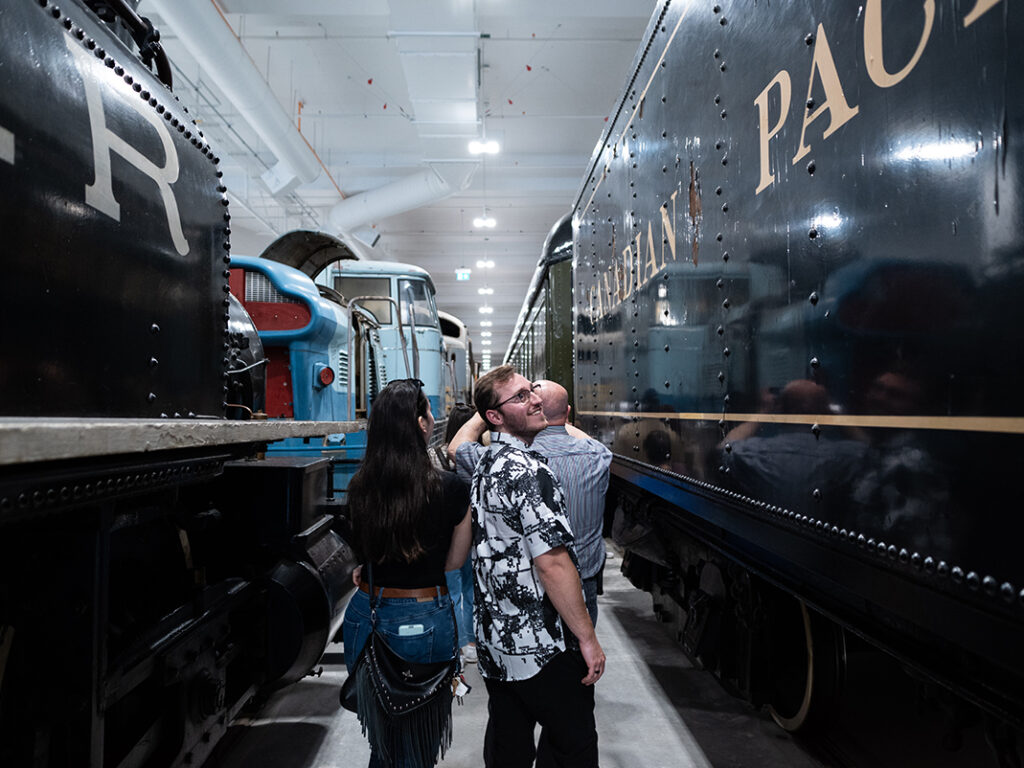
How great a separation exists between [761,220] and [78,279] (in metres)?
1.70

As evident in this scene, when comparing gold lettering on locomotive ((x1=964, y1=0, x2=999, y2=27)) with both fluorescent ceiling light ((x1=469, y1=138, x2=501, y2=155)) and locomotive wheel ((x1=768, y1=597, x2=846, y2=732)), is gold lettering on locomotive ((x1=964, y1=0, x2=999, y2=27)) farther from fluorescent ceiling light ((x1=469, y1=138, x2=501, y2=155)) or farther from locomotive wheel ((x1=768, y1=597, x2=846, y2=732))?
fluorescent ceiling light ((x1=469, y1=138, x2=501, y2=155))

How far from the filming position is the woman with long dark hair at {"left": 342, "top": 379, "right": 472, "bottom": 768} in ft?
6.87

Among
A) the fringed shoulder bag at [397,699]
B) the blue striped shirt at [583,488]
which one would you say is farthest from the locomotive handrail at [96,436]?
the blue striped shirt at [583,488]

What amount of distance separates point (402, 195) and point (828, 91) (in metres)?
11.2

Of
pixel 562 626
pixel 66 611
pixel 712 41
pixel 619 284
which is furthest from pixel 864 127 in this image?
pixel 619 284

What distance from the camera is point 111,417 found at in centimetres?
144

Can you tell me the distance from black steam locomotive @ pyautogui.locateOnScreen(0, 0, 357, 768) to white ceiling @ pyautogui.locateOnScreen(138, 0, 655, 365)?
5436 mm

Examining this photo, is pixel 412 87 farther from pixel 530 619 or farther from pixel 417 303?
pixel 530 619

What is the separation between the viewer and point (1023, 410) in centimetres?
81

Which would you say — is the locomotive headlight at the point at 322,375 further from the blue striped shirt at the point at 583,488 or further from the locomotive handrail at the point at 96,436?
the locomotive handrail at the point at 96,436

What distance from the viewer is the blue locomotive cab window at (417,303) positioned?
310 inches

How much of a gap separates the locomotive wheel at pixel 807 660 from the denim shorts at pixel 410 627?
131cm

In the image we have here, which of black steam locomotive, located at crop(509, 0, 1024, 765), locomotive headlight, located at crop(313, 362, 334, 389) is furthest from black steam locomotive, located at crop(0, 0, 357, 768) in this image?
locomotive headlight, located at crop(313, 362, 334, 389)

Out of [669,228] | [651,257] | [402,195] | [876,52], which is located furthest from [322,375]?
[402,195]
